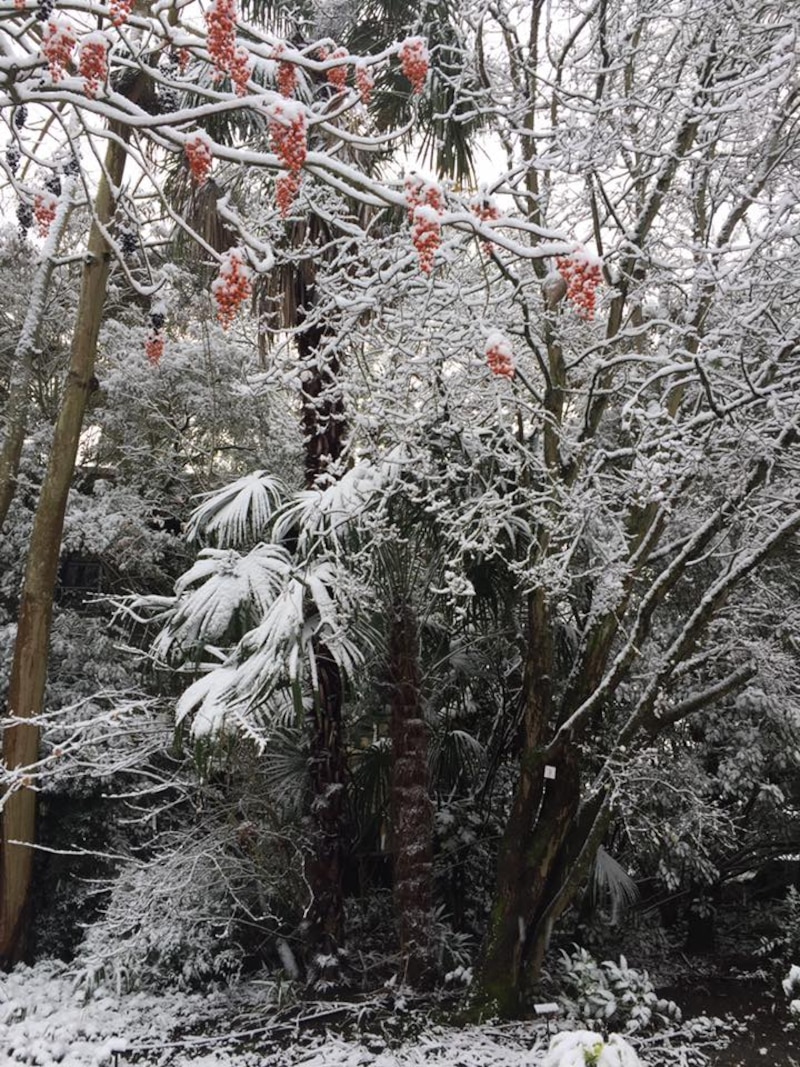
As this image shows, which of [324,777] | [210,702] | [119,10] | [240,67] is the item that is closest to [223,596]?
[210,702]

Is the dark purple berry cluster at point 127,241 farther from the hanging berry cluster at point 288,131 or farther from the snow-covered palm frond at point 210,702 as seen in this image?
the snow-covered palm frond at point 210,702

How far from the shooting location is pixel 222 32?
2232 millimetres

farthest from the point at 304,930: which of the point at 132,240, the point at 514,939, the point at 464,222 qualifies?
the point at 464,222

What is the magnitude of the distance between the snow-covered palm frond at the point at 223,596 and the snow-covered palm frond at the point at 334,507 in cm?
24

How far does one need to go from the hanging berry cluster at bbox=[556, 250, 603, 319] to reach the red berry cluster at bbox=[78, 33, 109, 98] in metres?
1.38

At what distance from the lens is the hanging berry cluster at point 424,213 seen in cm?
232

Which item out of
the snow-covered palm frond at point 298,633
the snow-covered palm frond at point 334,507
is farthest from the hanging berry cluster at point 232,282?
the snow-covered palm frond at point 298,633

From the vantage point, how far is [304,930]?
5.39 m

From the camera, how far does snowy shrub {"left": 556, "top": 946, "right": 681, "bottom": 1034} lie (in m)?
4.54

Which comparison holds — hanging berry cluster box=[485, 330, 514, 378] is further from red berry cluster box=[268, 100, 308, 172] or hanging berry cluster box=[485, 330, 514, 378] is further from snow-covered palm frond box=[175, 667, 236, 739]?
snow-covered palm frond box=[175, 667, 236, 739]

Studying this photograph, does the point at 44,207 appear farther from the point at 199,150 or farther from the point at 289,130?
the point at 289,130

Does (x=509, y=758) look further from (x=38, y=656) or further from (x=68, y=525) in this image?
(x=68, y=525)

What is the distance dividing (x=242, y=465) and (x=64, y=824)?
149 inches

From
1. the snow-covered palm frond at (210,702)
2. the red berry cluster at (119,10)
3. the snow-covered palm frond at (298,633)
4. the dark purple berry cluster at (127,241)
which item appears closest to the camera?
the red berry cluster at (119,10)
